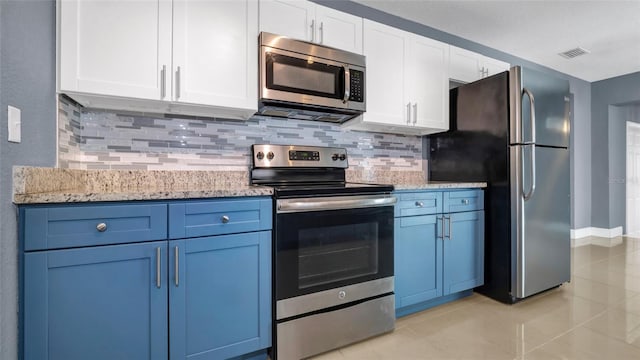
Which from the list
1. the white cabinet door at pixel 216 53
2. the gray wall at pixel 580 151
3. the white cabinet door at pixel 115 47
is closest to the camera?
the white cabinet door at pixel 115 47

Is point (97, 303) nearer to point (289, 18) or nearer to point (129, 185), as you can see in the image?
point (129, 185)

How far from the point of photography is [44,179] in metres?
1.31

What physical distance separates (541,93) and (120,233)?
2950mm

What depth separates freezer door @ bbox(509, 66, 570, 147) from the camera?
7.40 ft

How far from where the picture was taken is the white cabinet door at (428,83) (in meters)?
2.51

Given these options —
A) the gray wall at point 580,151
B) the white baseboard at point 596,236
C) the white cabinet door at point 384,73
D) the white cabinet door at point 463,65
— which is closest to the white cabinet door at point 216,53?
the white cabinet door at point 384,73

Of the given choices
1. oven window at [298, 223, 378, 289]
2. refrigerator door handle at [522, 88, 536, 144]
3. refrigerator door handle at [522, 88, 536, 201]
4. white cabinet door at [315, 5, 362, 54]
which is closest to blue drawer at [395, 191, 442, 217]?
oven window at [298, 223, 378, 289]

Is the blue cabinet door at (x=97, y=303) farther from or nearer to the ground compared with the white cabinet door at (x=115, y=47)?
nearer to the ground

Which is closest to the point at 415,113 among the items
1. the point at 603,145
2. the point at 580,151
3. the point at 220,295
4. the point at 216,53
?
the point at 216,53

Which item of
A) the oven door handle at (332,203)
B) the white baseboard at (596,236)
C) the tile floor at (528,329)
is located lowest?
the tile floor at (528,329)

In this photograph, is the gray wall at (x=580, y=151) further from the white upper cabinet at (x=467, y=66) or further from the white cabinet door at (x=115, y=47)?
the white cabinet door at (x=115, y=47)

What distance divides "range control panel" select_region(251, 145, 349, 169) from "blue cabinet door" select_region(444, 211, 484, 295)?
94 cm

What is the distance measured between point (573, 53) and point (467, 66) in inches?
72.5

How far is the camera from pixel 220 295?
1.46m
